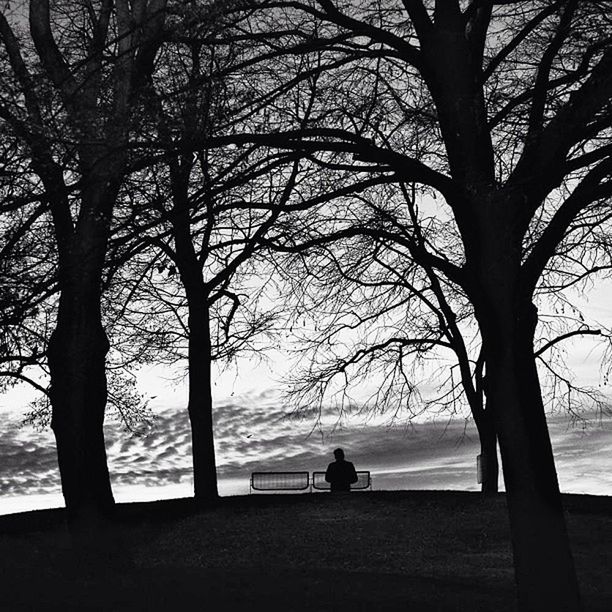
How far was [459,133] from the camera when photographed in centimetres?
1193

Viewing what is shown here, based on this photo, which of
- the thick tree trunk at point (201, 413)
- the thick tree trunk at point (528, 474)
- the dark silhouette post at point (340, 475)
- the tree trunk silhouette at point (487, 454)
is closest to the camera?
the thick tree trunk at point (528, 474)

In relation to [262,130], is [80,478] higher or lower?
lower

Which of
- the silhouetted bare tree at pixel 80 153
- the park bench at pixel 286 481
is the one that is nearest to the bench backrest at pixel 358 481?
the park bench at pixel 286 481

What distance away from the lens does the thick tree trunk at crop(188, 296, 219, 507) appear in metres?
20.9

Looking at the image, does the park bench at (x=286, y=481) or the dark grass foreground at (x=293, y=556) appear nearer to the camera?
the dark grass foreground at (x=293, y=556)

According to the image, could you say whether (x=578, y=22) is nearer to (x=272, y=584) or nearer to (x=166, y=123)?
(x=166, y=123)

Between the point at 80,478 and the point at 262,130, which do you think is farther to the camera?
the point at 80,478

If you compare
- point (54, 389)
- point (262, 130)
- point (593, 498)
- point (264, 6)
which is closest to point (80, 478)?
point (54, 389)

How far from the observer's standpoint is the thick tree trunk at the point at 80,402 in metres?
16.3

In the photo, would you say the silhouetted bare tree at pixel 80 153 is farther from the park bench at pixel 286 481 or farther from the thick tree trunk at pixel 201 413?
the park bench at pixel 286 481

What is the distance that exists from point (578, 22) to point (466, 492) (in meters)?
12.2

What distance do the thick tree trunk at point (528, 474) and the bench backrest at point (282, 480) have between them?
15.5m

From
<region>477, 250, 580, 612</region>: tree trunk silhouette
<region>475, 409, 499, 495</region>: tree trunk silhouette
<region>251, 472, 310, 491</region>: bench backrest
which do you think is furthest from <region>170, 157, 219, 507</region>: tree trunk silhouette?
<region>477, 250, 580, 612</region>: tree trunk silhouette

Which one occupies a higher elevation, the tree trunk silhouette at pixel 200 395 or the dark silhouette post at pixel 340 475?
the tree trunk silhouette at pixel 200 395
